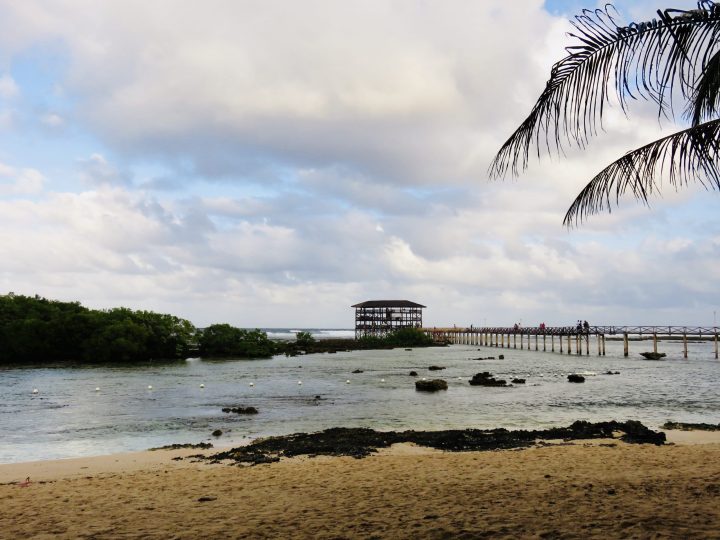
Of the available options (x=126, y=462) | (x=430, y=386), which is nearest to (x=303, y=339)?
(x=430, y=386)

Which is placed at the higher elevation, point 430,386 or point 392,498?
point 392,498

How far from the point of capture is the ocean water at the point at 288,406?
21.7 metres

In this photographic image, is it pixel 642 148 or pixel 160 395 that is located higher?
pixel 642 148

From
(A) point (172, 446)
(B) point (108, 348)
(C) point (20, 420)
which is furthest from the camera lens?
(B) point (108, 348)

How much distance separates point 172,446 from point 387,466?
844 centimetres

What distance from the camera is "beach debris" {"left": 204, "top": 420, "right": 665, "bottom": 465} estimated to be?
15805mm

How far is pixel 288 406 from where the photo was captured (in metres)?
29.8

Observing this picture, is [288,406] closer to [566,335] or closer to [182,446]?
[182,446]

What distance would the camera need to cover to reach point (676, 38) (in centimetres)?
517

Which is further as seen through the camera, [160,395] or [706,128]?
[160,395]

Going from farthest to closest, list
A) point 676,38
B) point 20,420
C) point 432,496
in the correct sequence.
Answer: point 20,420 → point 432,496 → point 676,38

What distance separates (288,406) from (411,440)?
43.8 feet

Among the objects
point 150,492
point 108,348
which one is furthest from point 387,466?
point 108,348

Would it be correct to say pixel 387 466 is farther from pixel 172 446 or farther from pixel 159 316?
pixel 159 316
